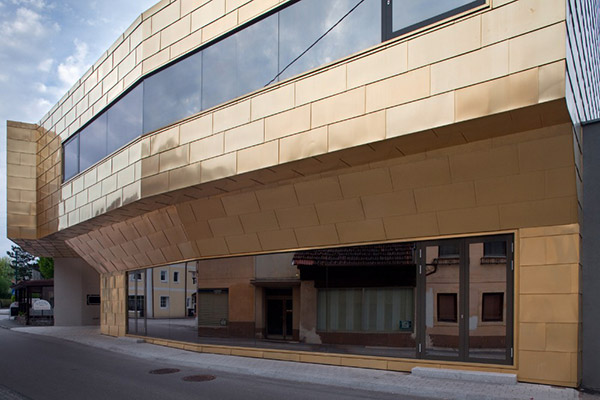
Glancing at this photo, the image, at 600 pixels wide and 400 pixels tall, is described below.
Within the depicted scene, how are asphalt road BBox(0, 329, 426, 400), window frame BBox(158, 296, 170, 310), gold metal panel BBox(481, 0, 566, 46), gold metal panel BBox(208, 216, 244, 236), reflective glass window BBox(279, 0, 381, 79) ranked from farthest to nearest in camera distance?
window frame BBox(158, 296, 170, 310)
gold metal panel BBox(208, 216, 244, 236)
reflective glass window BBox(279, 0, 381, 79)
asphalt road BBox(0, 329, 426, 400)
gold metal panel BBox(481, 0, 566, 46)

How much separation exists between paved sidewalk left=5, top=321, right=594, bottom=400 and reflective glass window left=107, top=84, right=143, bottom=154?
22.5ft

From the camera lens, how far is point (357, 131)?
9859 millimetres

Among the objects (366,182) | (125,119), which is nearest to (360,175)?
(366,182)

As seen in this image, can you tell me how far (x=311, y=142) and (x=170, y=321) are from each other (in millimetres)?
9478

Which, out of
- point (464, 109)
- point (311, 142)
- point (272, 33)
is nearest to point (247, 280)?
point (311, 142)

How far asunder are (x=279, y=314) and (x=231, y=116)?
541 centimetres

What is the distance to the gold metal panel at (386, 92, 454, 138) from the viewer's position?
8664 mm

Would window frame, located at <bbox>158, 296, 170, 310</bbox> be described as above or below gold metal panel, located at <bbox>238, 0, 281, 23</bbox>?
below

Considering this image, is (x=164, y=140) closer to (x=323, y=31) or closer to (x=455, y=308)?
(x=323, y=31)

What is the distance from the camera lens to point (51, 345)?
1853 centimetres

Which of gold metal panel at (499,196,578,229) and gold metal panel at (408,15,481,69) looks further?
gold metal panel at (499,196,578,229)

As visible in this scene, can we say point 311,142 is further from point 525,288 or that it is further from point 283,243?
point 525,288

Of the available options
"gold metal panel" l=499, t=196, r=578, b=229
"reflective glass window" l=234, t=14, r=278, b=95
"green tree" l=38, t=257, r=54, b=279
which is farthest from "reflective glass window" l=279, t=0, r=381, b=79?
"green tree" l=38, t=257, r=54, b=279

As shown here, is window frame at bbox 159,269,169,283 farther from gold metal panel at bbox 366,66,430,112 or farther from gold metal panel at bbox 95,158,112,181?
gold metal panel at bbox 366,66,430,112
